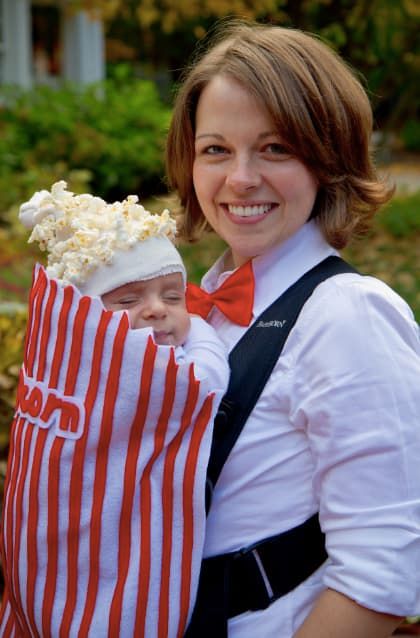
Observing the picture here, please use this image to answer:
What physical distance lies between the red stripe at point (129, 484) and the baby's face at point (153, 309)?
7.0 inches

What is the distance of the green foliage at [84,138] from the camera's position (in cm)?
1058

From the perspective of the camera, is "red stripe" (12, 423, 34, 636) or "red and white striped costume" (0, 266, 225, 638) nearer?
"red and white striped costume" (0, 266, 225, 638)

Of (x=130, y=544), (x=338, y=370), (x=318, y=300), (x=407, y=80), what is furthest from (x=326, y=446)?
(x=407, y=80)

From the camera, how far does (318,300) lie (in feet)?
5.24

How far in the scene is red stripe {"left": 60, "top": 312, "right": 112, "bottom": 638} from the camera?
1.58 metres

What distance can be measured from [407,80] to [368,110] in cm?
1213

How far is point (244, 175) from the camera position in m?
1.72

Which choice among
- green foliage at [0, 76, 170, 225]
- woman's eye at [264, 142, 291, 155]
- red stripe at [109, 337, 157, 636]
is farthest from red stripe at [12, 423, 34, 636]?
green foliage at [0, 76, 170, 225]

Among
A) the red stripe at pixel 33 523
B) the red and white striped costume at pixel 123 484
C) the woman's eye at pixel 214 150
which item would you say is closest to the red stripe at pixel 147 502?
the red and white striped costume at pixel 123 484

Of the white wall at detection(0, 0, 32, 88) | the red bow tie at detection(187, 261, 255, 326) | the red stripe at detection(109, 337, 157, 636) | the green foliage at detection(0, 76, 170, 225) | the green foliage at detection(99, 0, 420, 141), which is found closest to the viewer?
the red stripe at detection(109, 337, 157, 636)

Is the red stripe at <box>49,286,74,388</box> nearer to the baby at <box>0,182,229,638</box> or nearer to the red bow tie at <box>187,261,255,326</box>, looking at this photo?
the baby at <box>0,182,229,638</box>

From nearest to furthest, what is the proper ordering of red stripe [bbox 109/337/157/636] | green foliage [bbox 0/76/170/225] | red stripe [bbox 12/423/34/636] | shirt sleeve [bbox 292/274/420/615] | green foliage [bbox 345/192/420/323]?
shirt sleeve [bbox 292/274/420/615] < red stripe [bbox 109/337/157/636] < red stripe [bbox 12/423/34/636] < green foliage [bbox 345/192/420/323] < green foliage [bbox 0/76/170/225]

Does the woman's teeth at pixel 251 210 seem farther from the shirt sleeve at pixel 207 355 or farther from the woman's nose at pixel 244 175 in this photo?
the shirt sleeve at pixel 207 355

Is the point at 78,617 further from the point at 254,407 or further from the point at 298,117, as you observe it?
the point at 298,117
